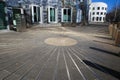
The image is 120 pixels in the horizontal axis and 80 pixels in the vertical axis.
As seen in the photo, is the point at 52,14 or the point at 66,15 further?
the point at 66,15

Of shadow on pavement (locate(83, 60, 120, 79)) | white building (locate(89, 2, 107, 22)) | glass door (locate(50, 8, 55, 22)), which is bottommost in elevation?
shadow on pavement (locate(83, 60, 120, 79))

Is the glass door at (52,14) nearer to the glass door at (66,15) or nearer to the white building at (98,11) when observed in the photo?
the glass door at (66,15)

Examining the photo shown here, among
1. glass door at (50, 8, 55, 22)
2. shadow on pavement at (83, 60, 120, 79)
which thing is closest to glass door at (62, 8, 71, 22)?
glass door at (50, 8, 55, 22)

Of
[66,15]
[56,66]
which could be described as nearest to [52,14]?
[66,15]

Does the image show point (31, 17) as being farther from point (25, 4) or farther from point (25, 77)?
point (25, 77)

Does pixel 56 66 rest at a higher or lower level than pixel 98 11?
lower

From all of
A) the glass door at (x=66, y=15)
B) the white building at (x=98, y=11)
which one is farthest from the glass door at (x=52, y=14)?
the white building at (x=98, y=11)

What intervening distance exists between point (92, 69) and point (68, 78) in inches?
39.2

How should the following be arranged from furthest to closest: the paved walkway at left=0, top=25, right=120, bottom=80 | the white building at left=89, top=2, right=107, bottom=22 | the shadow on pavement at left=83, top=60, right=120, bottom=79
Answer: the white building at left=89, top=2, right=107, bottom=22 → the shadow on pavement at left=83, top=60, right=120, bottom=79 → the paved walkway at left=0, top=25, right=120, bottom=80

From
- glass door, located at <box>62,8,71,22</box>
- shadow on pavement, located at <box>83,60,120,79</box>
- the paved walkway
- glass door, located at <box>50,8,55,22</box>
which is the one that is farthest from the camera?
glass door, located at <box>62,8,71,22</box>

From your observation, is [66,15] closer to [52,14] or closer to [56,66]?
[52,14]

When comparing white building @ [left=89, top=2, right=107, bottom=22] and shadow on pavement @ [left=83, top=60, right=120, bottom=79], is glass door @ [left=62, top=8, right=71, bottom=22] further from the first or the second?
white building @ [left=89, top=2, right=107, bottom=22]

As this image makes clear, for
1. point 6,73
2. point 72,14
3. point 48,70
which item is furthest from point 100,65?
point 72,14

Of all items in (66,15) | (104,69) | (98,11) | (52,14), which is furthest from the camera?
(98,11)
